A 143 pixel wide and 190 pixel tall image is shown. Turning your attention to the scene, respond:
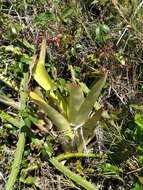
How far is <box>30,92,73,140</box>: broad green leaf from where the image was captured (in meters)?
1.96

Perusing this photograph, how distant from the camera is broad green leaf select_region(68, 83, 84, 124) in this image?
1941 millimetres

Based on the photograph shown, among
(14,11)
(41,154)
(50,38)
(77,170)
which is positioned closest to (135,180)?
(77,170)

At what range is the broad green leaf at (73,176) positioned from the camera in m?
1.93

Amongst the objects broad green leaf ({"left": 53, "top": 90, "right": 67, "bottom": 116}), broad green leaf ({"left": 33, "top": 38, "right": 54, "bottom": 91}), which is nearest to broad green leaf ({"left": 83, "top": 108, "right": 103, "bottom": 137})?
broad green leaf ({"left": 53, "top": 90, "right": 67, "bottom": 116})

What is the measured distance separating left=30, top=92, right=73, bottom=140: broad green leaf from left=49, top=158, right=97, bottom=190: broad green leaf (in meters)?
0.12

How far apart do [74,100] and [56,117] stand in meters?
0.10

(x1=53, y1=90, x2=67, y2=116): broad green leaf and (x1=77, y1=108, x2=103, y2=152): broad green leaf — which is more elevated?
(x1=53, y1=90, x2=67, y2=116): broad green leaf

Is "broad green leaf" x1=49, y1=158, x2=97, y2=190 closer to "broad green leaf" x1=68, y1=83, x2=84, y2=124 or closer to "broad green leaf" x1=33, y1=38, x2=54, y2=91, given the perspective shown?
"broad green leaf" x1=68, y1=83, x2=84, y2=124

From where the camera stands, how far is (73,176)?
196 cm

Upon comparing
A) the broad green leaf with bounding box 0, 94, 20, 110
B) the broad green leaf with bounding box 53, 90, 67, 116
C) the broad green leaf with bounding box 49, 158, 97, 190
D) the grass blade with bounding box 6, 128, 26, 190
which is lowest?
the broad green leaf with bounding box 49, 158, 97, 190

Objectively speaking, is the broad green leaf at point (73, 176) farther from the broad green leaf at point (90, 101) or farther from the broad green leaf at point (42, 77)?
the broad green leaf at point (42, 77)

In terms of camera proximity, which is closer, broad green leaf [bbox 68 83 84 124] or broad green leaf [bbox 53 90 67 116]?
broad green leaf [bbox 68 83 84 124]

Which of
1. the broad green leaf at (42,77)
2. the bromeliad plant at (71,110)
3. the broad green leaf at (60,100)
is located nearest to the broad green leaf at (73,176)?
the bromeliad plant at (71,110)

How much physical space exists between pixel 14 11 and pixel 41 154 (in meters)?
0.81
